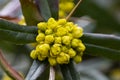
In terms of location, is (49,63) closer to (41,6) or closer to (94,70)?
(41,6)

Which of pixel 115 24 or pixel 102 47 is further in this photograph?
pixel 115 24

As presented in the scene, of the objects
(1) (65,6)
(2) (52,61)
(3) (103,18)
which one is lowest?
(3) (103,18)

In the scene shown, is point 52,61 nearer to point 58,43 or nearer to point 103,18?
point 58,43

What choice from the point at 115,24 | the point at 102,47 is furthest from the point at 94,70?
the point at 102,47

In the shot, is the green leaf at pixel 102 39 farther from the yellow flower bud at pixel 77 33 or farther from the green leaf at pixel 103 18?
the green leaf at pixel 103 18

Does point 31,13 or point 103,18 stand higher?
point 31,13

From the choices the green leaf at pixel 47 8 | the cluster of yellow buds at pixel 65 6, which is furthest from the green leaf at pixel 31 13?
the cluster of yellow buds at pixel 65 6

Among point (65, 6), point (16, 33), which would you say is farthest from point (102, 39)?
point (65, 6)
